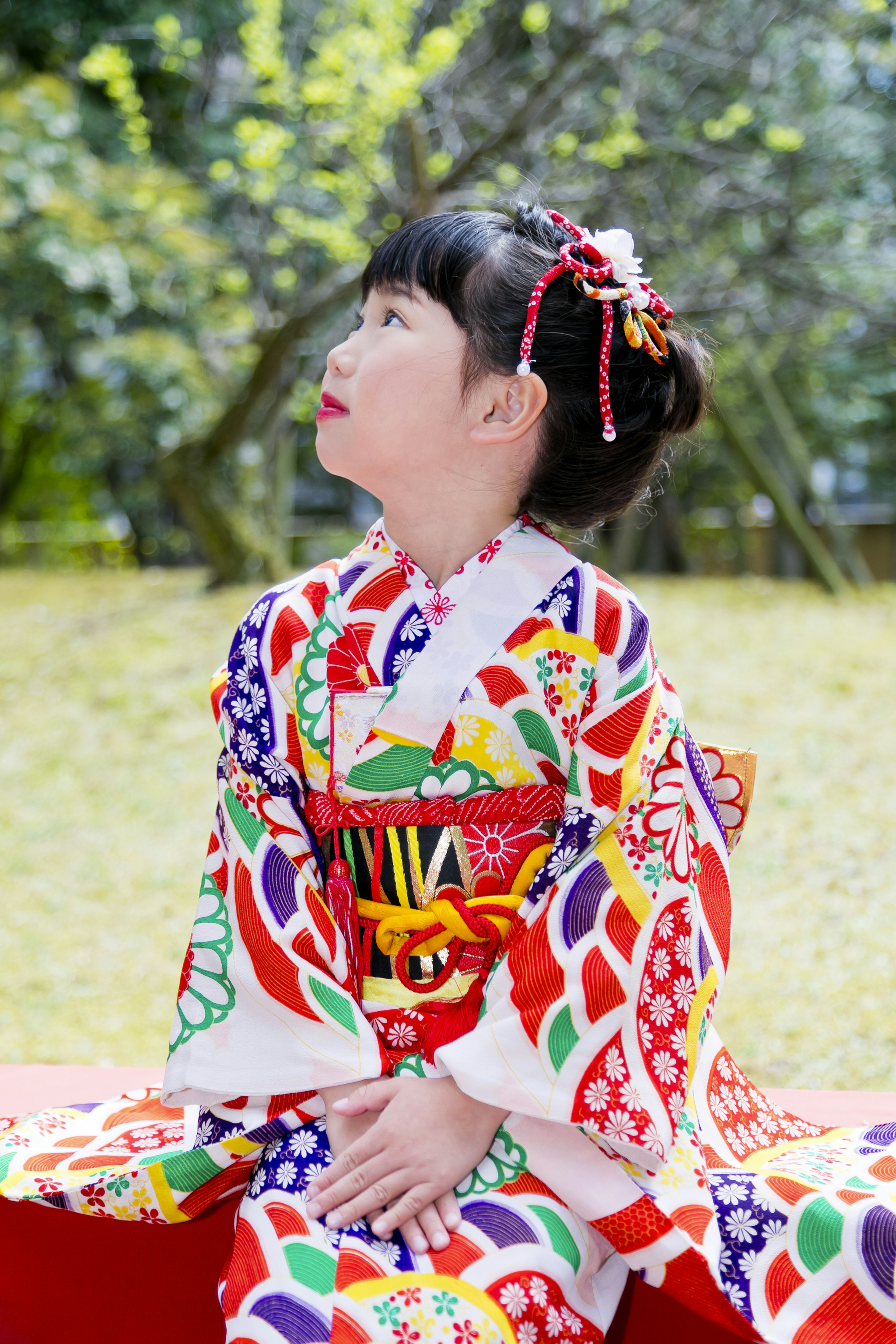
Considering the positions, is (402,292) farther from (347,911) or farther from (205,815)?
(205,815)

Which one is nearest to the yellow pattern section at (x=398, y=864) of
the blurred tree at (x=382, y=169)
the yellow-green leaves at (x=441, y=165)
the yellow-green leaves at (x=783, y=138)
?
the blurred tree at (x=382, y=169)

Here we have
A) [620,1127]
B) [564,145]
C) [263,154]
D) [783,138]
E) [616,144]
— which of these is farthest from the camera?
[564,145]

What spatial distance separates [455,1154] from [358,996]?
0.75 feet

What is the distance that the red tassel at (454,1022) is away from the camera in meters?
1.24

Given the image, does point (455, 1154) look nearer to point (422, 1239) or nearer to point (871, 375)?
point (422, 1239)

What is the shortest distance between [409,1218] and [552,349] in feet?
3.18

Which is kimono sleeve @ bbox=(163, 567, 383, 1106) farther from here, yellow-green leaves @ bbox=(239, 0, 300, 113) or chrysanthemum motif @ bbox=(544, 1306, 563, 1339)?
yellow-green leaves @ bbox=(239, 0, 300, 113)

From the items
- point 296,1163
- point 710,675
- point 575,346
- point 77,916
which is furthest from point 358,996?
point 710,675

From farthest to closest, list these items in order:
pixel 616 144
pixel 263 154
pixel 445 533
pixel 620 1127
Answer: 1. pixel 616 144
2. pixel 263 154
3. pixel 445 533
4. pixel 620 1127

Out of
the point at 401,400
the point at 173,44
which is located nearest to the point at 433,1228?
the point at 401,400

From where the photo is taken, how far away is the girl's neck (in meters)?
1.38

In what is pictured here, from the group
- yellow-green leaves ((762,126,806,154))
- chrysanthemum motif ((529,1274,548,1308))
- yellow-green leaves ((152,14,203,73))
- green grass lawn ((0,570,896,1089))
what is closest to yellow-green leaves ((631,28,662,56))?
yellow-green leaves ((762,126,806,154))

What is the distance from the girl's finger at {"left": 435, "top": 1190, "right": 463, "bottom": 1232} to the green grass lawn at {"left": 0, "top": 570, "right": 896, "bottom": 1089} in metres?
1.62

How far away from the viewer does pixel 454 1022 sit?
4.11ft
